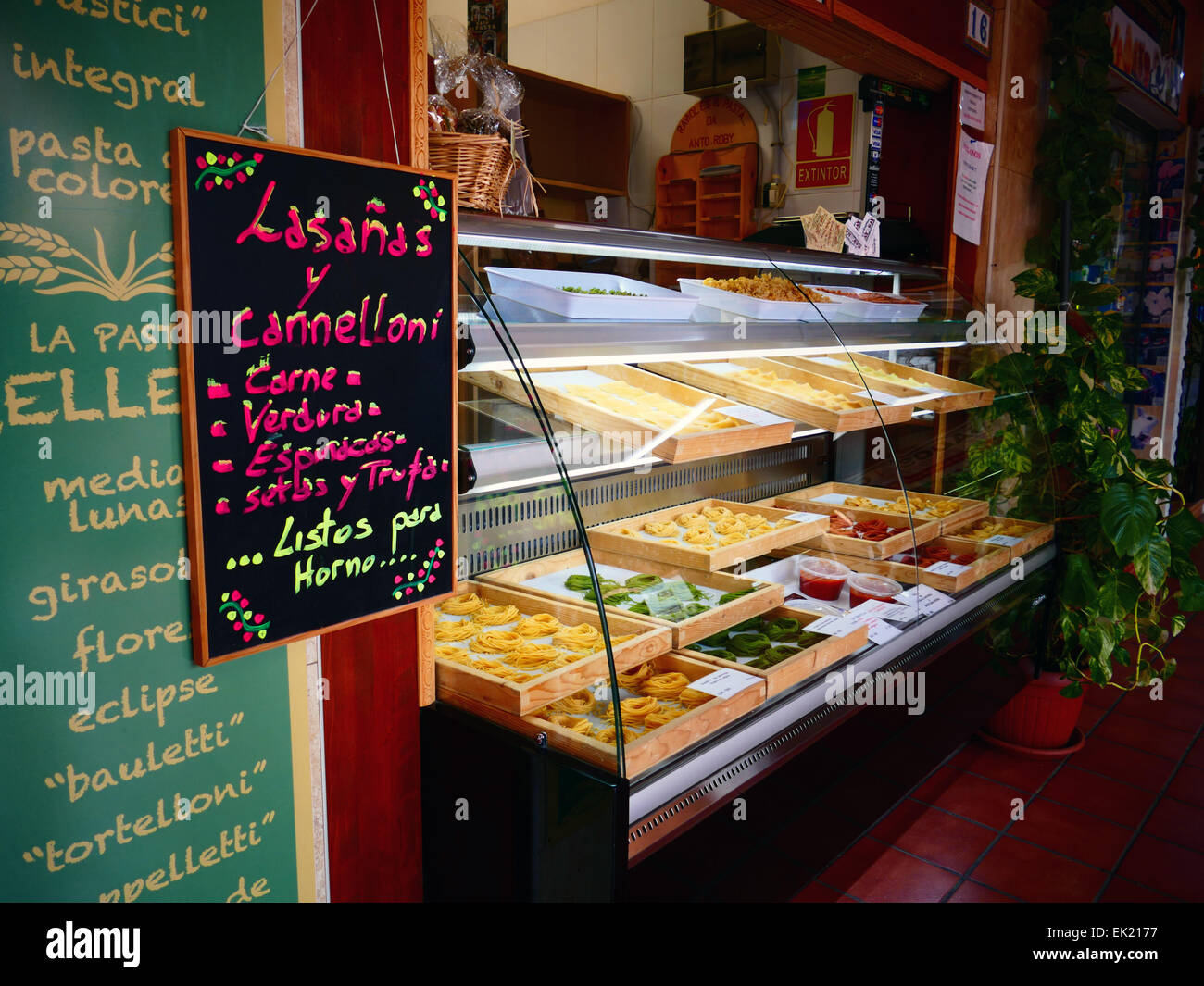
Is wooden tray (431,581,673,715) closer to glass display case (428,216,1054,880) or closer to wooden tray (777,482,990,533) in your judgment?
glass display case (428,216,1054,880)

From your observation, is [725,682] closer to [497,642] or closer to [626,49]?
[497,642]

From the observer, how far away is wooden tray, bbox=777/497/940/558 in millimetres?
3039

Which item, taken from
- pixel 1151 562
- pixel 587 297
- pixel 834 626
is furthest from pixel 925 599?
pixel 587 297

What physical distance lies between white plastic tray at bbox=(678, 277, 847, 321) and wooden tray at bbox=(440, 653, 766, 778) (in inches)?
48.3

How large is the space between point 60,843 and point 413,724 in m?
0.74

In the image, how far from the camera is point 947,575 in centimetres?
318

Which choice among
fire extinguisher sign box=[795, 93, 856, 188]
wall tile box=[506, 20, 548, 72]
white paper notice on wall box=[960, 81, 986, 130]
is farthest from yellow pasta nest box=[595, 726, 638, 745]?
wall tile box=[506, 20, 548, 72]

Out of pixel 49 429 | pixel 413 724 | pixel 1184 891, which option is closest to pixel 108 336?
pixel 49 429

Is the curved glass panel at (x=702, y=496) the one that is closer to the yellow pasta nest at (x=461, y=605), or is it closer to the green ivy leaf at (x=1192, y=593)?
the yellow pasta nest at (x=461, y=605)

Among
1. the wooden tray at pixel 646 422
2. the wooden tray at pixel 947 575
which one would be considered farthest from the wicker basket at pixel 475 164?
the wooden tray at pixel 947 575

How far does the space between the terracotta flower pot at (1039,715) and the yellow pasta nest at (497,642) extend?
2.64 metres

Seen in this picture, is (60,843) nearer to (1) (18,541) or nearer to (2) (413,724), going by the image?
(1) (18,541)

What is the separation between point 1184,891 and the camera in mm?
2957

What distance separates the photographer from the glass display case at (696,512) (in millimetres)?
2020
